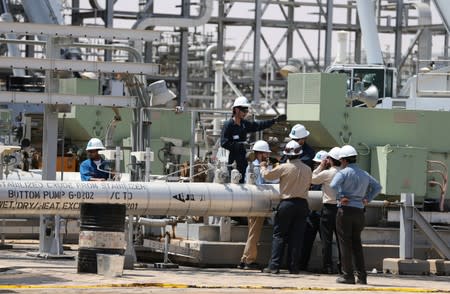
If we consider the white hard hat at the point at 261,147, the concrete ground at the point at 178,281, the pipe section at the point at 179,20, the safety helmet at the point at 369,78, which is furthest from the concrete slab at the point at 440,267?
the pipe section at the point at 179,20

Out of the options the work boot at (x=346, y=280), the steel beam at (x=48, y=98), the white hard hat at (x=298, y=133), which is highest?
the steel beam at (x=48, y=98)

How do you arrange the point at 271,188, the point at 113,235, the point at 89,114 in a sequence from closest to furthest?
the point at 113,235, the point at 271,188, the point at 89,114

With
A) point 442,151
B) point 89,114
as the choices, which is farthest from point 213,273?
point 89,114

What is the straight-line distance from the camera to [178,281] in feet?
53.2

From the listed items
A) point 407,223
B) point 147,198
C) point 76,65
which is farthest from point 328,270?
point 76,65

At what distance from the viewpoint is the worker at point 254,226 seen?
19.2m

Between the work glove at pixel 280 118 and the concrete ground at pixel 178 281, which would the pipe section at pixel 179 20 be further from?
the concrete ground at pixel 178 281

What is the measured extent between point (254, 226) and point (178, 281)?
325 centimetres

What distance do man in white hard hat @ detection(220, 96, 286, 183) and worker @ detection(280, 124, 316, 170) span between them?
65cm

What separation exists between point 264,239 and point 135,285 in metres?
4.80

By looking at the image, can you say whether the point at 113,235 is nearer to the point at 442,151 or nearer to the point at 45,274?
the point at 45,274

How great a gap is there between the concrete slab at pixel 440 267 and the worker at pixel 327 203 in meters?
1.49

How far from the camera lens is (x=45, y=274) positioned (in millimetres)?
16359

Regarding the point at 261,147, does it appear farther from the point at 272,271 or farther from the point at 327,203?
the point at 272,271
